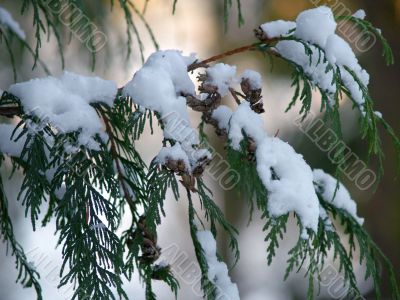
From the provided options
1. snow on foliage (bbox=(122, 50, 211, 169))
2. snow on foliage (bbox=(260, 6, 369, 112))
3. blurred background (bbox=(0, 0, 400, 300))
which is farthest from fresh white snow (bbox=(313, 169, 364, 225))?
blurred background (bbox=(0, 0, 400, 300))

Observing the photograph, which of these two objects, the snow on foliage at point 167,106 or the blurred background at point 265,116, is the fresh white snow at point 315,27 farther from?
the blurred background at point 265,116

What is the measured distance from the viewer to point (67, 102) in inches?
34.3

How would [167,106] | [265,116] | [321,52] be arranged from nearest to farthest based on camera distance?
[167,106] < [321,52] < [265,116]

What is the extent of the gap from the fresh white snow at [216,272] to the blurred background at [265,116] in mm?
1401

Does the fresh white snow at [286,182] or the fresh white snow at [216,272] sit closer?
the fresh white snow at [286,182]

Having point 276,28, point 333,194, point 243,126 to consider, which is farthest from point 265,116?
point 243,126

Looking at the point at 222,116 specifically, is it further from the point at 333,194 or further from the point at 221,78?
the point at 333,194

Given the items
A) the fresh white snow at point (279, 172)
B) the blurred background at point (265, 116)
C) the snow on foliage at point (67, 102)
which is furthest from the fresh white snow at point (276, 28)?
the blurred background at point (265, 116)

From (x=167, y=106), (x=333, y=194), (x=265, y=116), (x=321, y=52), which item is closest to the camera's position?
(x=167, y=106)

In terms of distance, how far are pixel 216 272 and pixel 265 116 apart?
12.8ft

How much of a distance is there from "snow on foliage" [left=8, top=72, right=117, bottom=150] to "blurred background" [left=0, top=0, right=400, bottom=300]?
4.43 ft

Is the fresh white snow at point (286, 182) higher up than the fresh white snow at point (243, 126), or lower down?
lower down

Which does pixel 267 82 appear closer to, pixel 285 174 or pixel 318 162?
pixel 318 162

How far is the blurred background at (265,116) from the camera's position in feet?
9.37
